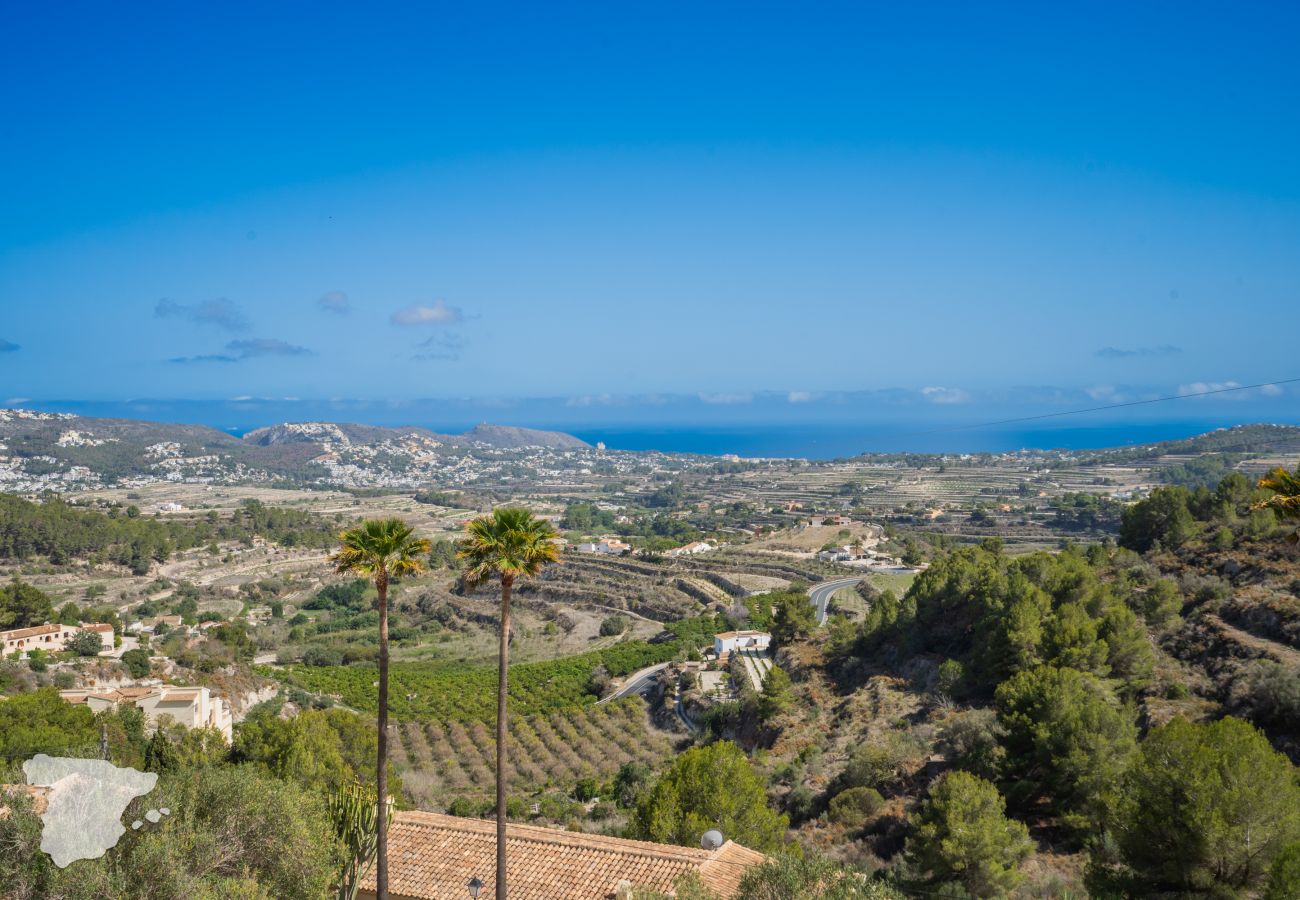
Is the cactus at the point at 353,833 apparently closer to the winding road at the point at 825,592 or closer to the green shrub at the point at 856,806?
the green shrub at the point at 856,806

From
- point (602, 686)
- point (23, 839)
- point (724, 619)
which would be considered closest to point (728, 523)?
point (724, 619)

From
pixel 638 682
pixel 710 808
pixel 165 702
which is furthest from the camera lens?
pixel 638 682

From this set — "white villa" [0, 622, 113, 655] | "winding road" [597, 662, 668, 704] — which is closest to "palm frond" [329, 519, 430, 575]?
"winding road" [597, 662, 668, 704]

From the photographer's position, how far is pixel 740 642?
44.8 m

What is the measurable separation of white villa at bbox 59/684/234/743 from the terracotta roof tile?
13716mm

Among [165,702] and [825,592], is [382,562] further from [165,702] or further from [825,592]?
[825,592]

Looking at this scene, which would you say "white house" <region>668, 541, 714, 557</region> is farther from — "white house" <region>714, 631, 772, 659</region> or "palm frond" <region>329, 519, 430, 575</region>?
"palm frond" <region>329, 519, 430, 575</region>

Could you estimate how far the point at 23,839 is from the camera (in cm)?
909

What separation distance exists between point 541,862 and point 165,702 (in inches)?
706

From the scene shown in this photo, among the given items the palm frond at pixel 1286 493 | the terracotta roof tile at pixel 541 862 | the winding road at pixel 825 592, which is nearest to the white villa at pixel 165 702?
the terracotta roof tile at pixel 541 862

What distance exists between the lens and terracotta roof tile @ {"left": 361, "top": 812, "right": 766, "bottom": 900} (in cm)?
1295

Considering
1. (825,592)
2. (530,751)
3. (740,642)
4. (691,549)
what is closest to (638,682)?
(740,642)

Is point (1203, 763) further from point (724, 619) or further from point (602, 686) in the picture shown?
point (724, 619)

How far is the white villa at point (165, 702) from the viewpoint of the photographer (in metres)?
26.4
